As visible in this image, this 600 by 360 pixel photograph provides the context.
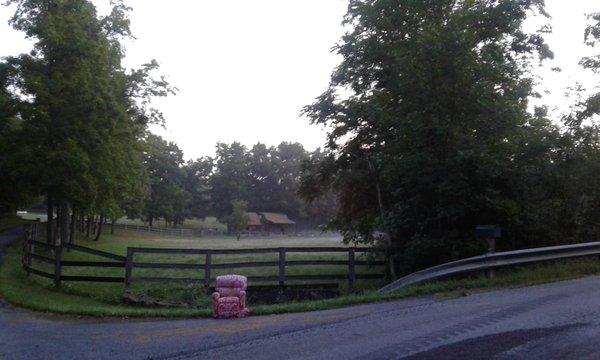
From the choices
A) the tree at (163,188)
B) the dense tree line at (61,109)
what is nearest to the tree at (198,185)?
the tree at (163,188)

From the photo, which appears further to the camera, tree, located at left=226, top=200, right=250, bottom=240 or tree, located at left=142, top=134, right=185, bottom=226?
tree, located at left=226, top=200, right=250, bottom=240

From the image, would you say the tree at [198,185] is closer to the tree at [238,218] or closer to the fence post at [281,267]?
the tree at [238,218]

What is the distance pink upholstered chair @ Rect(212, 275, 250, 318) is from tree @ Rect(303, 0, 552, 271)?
5733mm

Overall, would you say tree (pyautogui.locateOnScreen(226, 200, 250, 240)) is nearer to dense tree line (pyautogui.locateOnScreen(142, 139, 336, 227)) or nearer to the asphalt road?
dense tree line (pyautogui.locateOnScreen(142, 139, 336, 227))

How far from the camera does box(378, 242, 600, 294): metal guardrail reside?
38.3 feet

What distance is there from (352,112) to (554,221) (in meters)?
8.25

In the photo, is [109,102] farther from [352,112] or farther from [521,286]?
[521,286]

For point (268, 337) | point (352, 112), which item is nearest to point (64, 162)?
point (352, 112)

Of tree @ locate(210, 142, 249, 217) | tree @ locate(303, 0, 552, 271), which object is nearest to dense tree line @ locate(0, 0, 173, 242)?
tree @ locate(303, 0, 552, 271)

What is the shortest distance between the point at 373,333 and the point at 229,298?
361 centimetres

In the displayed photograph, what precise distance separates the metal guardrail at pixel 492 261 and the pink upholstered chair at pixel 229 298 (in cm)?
295

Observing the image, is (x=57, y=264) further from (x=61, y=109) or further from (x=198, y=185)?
(x=198, y=185)

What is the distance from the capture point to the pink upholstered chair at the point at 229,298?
1056 cm

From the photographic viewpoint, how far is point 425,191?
596 inches
